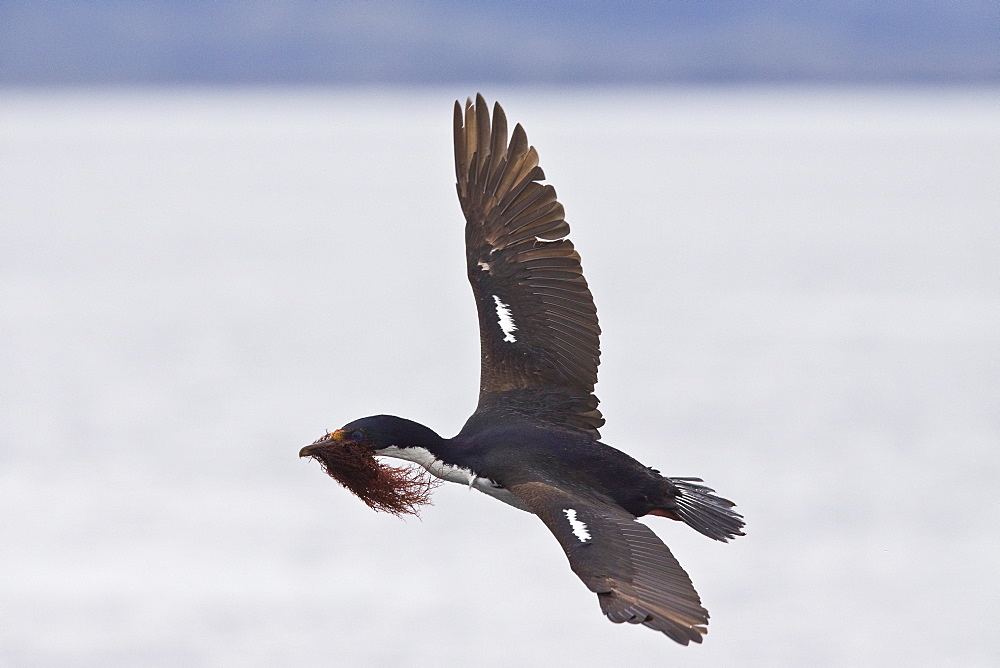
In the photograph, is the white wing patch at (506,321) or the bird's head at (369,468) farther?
the white wing patch at (506,321)

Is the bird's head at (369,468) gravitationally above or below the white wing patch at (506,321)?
below

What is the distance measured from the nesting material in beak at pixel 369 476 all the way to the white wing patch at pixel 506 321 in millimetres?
1295

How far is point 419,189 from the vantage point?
190 ft

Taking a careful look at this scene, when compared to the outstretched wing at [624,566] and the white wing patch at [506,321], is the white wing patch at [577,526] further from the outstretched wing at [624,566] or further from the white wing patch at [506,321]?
the white wing patch at [506,321]

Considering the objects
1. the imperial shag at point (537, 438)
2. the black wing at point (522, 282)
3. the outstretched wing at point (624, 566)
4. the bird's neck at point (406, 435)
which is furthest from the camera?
the black wing at point (522, 282)

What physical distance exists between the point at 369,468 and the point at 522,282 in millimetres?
1806

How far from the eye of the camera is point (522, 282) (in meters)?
9.81

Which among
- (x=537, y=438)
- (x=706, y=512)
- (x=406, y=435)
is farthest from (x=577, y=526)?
(x=706, y=512)

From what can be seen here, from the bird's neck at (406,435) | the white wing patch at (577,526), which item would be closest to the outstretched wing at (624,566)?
the white wing patch at (577,526)

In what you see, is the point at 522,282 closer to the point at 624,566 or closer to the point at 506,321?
the point at 506,321

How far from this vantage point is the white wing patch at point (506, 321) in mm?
9711

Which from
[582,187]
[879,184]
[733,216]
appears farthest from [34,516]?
[879,184]

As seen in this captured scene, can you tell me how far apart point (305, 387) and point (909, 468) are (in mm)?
7343

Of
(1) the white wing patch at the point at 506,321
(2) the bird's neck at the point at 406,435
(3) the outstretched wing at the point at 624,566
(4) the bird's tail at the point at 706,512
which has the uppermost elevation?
(1) the white wing patch at the point at 506,321
